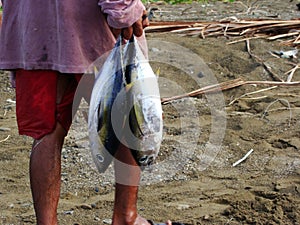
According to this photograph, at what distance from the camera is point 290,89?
18.3 feet

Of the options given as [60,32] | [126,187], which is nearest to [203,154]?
[126,187]

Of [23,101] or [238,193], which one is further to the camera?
[238,193]

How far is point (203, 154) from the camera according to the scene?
4.43 metres

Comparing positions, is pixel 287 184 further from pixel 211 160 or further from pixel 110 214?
pixel 110 214

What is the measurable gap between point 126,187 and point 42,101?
0.51m

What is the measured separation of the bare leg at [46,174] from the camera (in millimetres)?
2896

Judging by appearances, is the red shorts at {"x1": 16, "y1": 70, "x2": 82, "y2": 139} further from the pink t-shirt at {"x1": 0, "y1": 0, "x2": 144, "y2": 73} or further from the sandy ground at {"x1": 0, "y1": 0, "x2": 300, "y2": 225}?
the sandy ground at {"x1": 0, "y1": 0, "x2": 300, "y2": 225}

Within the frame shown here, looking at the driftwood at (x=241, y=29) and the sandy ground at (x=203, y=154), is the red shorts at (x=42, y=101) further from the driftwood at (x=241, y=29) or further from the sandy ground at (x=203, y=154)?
the driftwood at (x=241, y=29)

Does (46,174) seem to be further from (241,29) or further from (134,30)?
(241,29)

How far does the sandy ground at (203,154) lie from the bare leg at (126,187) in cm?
36

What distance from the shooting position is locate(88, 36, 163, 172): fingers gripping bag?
9.14 ft

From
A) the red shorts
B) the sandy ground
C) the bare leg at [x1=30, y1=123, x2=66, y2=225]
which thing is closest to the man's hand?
the red shorts

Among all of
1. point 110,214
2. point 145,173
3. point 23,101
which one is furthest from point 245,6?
point 23,101

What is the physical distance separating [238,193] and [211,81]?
2.15m
